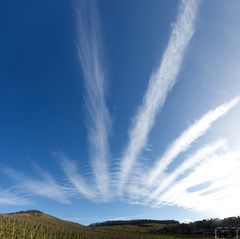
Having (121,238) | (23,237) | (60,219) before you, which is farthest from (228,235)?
(60,219)

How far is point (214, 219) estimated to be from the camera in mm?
138500

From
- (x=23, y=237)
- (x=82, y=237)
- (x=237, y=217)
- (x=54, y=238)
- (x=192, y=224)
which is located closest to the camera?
(x=23, y=237)

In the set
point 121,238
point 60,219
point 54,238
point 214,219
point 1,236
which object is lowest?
point 1,236

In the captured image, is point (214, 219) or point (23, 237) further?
point (214, 219)

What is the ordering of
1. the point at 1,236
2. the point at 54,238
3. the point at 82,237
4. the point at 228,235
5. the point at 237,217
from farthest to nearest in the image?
the point at 237,217 → the point at 82,237 → the point at 228,235 → the point at 54,238 → the point at 1,236

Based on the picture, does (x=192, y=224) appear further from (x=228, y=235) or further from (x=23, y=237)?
(x=23, y=237)

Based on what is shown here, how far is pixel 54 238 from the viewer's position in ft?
295

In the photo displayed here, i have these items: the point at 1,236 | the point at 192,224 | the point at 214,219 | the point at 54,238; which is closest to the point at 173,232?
the point at 192,224

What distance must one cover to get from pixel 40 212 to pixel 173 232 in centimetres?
6041

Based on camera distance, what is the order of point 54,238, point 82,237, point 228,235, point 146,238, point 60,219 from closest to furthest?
point 54,238, point 228,235, point 82,237, point 146,238, point 60,219

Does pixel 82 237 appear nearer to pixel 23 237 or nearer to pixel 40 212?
pixel 23 237

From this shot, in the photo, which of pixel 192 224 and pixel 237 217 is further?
pixel 192 224

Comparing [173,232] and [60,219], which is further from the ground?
[60,219]

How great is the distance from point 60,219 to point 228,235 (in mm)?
97059
